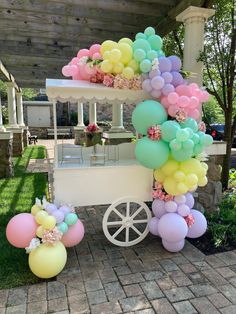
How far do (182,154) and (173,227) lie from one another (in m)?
0.79

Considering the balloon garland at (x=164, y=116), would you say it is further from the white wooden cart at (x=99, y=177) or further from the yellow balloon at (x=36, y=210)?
the yellow balloon at (x=36, y=210)

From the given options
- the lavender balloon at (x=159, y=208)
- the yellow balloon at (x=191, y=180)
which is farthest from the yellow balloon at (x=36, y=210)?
the yellow balloon at (x=191, y=180)

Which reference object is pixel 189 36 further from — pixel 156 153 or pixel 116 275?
pixel 116 275

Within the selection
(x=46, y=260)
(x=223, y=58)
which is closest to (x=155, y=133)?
(x=46, y=260)

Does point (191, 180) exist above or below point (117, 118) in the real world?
below

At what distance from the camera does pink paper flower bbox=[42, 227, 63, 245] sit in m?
2.51

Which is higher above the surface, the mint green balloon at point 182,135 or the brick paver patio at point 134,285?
the mint green balloon at point 182,135

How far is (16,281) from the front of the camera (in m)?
2.55

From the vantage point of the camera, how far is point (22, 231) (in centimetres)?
259

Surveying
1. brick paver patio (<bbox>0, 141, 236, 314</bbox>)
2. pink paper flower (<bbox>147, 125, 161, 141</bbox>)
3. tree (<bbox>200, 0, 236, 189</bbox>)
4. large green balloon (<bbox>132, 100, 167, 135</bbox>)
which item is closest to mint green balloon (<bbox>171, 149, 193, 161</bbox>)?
pink paper flower (<bbox>147, 125, 161, 141</bbox>)

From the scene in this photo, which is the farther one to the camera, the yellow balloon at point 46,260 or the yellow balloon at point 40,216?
the yellow balloon at point 40,216

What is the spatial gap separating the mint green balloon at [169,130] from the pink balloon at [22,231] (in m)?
1.53

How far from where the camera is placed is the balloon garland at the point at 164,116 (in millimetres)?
2717

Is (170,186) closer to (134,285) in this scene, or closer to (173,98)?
(173,98)
